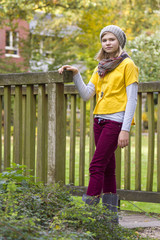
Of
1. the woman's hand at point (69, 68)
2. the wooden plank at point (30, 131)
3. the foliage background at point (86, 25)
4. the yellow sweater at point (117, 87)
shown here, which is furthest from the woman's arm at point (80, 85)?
the foliage background at point (86, 25)

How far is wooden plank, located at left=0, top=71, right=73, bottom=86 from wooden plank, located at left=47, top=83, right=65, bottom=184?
8cm

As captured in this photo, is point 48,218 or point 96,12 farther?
point 96,12

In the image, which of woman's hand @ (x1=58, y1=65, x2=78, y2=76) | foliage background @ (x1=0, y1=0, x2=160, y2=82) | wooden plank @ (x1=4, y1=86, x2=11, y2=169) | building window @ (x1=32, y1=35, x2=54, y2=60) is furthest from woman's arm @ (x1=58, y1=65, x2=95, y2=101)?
building window @ (x1=32, y1=35, x2=54, y2=60)

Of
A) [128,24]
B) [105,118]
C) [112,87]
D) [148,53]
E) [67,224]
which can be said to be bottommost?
[67,224]

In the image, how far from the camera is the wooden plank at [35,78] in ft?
11.1

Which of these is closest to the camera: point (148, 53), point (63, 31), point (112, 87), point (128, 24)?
point (112, 87)

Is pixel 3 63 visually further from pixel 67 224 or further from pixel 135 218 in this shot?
pixel 67 224

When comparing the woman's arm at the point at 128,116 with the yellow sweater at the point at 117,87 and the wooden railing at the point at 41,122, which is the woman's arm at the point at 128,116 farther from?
the wooden railing at the point at 41,122

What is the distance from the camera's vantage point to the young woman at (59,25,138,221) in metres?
3.10

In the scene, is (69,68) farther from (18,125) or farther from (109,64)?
(18,125)

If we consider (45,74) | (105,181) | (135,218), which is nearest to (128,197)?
(135,218)

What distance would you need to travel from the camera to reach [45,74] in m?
3.57

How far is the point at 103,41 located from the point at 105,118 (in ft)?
2.21

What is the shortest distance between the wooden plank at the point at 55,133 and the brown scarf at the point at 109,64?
47 cm
